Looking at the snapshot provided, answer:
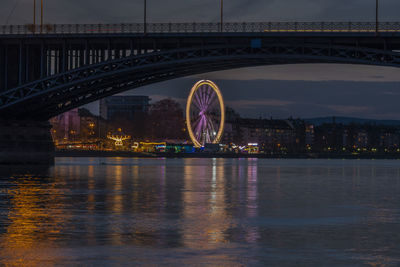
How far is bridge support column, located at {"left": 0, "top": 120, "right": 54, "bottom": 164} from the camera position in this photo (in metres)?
82.2

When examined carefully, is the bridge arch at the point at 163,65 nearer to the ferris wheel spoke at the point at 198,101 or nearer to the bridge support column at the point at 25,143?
the bridge support column at the point at 25,143

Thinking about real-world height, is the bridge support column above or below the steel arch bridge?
below

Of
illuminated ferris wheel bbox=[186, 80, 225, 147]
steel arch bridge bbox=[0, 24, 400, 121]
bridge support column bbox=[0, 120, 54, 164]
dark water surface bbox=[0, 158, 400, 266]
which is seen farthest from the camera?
illuminated ferris wheel bbox=[186, 80, 225, 147]

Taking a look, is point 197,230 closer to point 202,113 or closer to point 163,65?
point 163,65

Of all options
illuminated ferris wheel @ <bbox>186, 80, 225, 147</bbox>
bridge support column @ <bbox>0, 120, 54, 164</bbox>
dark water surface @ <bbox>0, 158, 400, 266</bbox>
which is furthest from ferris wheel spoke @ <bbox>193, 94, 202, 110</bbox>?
dark water surface @ <bbox>0, 158, 400, 266</bbox>

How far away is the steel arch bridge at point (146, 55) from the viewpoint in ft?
224

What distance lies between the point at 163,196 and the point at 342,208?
9.55 metres

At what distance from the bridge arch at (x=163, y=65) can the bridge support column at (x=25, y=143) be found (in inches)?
69.0

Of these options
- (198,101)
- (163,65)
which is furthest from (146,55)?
(198,101)

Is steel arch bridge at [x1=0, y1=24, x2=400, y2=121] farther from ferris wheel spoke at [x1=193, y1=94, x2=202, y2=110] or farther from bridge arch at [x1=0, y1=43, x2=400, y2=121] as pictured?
ferris wheel spoke at [x1=193, y1=94, x2=202, y2=110]

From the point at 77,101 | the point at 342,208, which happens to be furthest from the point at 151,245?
the point at 77,101

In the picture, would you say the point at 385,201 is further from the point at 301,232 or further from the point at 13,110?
the point at 13,110

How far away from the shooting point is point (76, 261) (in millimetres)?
16031

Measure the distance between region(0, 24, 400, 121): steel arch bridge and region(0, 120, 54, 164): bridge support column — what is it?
1665 millimetres
